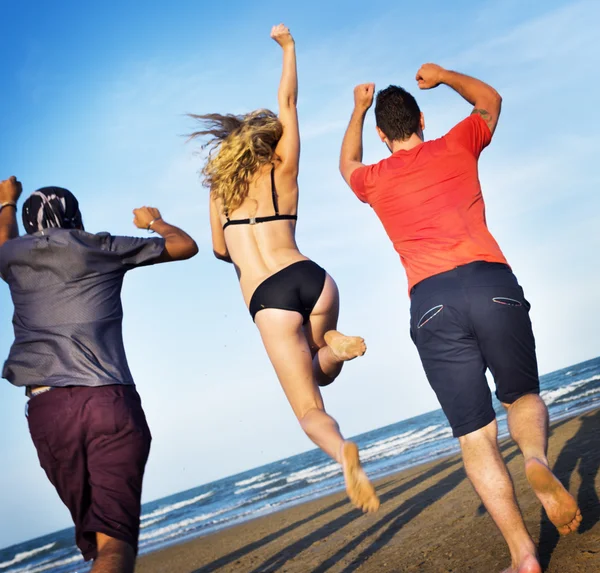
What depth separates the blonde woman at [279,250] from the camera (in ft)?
12.4

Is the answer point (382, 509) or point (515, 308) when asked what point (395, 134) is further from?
point (382, 509)

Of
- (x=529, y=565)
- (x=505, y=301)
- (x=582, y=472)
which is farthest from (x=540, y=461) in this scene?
(x=582, y=472)

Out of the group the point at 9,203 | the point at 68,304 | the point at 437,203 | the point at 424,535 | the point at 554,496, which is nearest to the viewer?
the point at 554,496

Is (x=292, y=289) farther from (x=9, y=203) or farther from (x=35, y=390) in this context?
(x=9, y=203)

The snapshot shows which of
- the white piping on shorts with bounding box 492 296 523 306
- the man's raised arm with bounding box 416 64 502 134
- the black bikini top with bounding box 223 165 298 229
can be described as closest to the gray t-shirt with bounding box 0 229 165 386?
the black bikini top with bounding box 223 165 298 229

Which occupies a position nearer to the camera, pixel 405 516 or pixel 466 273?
pixel 466 273

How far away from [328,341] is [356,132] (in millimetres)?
1257

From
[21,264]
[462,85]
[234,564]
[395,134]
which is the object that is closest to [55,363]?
[21,264]

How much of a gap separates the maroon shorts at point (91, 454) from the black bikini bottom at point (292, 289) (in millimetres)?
1067

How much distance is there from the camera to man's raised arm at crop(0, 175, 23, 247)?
3.77 meters

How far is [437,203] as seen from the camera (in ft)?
10.8

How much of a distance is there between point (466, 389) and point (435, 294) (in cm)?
47

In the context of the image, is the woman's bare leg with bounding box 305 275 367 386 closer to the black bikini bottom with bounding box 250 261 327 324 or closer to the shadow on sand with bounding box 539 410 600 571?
the black bikini bottom with bounding box 250 261 327 324

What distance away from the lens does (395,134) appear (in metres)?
3.60
